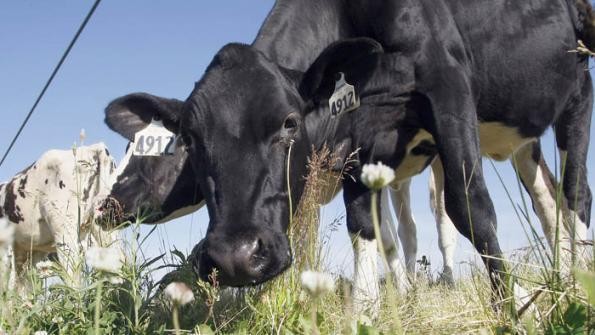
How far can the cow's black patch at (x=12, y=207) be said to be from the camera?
890 centimetres

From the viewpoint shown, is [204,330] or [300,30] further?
[300,30]

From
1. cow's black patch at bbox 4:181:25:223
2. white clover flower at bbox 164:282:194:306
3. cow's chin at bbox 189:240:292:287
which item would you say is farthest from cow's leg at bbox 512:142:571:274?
cow's black patch at bbox 4:181:25:223

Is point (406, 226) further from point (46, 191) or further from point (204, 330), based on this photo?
point (46, 191)

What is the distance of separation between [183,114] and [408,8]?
1648 millimetres

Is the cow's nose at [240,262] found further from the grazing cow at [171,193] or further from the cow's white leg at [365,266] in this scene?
the grazing cow at [171,193]

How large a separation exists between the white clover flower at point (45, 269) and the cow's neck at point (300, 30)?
6.18ft

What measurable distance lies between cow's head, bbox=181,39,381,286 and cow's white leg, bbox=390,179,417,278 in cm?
256

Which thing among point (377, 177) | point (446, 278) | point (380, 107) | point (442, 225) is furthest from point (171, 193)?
point (377, 177)

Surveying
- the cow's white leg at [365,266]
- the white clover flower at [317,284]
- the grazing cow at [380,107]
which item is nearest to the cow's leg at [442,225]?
the grazing cow at [380,107]

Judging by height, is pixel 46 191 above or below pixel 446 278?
above

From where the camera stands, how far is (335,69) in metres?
4.21

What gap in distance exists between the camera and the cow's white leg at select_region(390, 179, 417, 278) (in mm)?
6695

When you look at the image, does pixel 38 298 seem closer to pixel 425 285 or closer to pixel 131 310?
pixel 131 310

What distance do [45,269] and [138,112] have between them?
1562 millimetres
